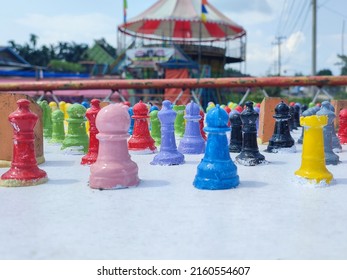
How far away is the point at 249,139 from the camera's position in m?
2.19

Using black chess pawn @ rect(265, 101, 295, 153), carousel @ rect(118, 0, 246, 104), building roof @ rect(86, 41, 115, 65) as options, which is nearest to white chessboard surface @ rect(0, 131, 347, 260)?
black chess pawn @ rect(265, 101, 295, 153)

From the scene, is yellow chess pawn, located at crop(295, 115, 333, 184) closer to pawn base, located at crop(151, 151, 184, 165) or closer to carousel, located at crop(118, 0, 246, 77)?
pawn base, located at crop(151, 151, 184, 165)

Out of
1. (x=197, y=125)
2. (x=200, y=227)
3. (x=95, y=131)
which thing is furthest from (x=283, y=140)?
(x=200, y=227)

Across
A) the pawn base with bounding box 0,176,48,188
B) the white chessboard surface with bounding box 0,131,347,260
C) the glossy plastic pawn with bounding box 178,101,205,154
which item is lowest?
the white chessboard surface with bounding box 0,131,347,260

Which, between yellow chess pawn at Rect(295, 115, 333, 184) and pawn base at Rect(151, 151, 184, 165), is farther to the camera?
pawn base at Rect(151, 151, 184, 165)

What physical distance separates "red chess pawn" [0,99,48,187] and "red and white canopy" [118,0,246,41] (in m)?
19.7

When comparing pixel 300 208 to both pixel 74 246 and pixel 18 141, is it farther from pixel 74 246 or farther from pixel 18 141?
pixel 18 141

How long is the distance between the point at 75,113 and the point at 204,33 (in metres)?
25.4

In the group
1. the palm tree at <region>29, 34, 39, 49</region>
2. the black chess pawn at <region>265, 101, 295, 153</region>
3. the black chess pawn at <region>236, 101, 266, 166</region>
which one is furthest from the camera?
the palm tree at <region>29, 34, 39, 49</region>

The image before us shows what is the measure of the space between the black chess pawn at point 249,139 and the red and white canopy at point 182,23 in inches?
756

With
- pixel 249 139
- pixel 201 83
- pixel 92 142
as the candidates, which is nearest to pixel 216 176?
pixel 249 139

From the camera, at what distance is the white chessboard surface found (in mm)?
1022

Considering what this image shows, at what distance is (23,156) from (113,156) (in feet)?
1.44

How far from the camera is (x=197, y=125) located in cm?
272
